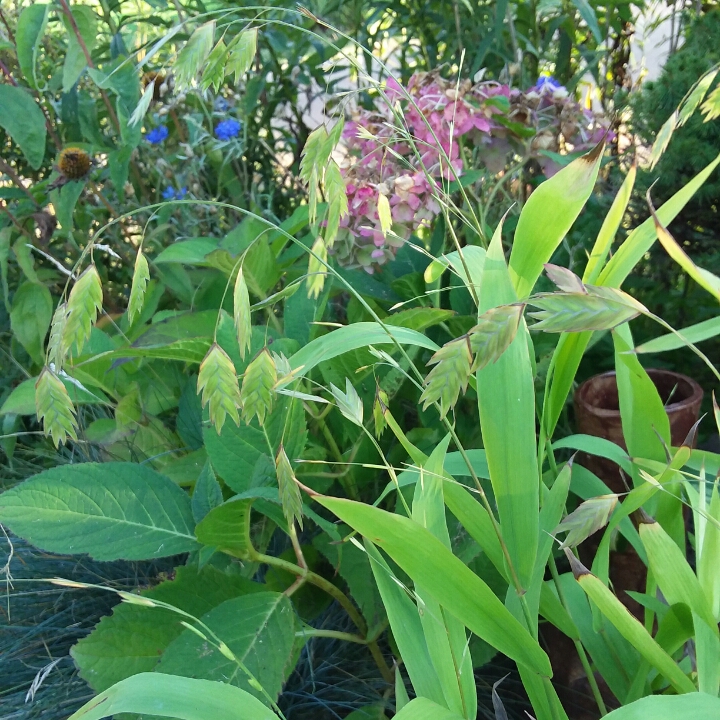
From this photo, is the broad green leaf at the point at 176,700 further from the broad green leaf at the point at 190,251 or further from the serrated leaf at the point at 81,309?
the broad green leaf at the point at 190,251

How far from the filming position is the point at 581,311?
1.10 ft

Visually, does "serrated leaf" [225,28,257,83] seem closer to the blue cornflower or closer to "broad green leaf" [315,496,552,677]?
"broad green leaf" [315,496,552,677]

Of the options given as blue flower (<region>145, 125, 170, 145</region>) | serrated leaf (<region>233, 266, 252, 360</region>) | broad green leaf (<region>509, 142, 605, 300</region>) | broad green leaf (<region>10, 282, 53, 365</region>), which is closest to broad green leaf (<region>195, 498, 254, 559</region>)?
serrated leaf (<region>233, 266, 252, 360</region>)

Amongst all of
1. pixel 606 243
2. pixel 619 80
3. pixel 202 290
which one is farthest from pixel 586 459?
pixel 619 80

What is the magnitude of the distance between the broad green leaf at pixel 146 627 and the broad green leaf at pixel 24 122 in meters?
0.80

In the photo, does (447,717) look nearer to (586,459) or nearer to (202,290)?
(586,459)

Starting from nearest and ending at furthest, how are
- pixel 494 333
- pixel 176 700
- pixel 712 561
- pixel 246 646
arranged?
pixel 494 333
pixel 176 700
pixel 712 561
pixel 246 646

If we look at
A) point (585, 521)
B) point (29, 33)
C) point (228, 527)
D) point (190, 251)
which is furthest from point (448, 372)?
point (29, 33)

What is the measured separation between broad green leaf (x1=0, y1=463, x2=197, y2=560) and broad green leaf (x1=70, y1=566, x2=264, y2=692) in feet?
0.13

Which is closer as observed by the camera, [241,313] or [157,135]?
[241,313]

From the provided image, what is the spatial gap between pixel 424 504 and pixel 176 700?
0.23 metres

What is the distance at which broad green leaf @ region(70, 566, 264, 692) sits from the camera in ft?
2.24

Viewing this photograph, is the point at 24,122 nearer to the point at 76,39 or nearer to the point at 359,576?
the point at 76,39

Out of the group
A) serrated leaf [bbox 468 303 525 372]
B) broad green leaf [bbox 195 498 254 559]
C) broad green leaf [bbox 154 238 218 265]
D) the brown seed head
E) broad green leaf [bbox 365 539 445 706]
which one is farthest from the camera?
the brown seed head
